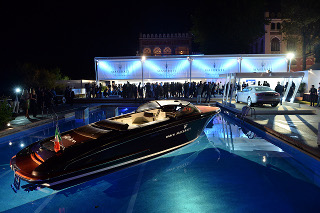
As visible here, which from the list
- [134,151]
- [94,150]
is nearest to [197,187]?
[134,151]

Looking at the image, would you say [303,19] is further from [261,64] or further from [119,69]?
[119,69]

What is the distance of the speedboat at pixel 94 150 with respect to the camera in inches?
139

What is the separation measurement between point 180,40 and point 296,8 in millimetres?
34463

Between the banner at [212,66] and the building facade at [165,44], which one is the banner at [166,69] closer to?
the banner at [212,66]

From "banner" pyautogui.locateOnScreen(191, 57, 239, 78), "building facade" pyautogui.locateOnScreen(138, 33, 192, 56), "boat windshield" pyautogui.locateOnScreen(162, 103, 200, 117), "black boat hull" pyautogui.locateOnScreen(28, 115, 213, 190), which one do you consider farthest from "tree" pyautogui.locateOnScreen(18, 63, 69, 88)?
"black boat hull" pyautogui.locateOnScreen(28, 115, 213, 190)

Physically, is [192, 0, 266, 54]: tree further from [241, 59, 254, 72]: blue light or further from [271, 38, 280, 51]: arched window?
[271, 38, 280, 51]: arched window

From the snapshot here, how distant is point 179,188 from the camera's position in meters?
4.07

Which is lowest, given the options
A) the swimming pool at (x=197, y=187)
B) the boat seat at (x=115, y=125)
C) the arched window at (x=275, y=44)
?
the swimming pool at (x=197, y=187)

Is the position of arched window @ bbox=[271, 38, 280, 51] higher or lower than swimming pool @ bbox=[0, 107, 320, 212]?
higher

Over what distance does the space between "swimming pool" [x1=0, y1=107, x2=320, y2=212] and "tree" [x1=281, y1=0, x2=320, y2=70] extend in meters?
31.1

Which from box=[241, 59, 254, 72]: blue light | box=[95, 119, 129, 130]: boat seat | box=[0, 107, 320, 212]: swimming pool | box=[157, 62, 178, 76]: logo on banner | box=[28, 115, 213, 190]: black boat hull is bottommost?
box=[0, 107, 320, 212]: swimming pool

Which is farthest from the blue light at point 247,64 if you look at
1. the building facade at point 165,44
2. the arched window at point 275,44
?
the building facade at point 165,44

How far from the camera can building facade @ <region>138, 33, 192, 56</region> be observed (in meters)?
60.4

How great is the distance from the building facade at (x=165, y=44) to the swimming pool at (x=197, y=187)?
186 feet
